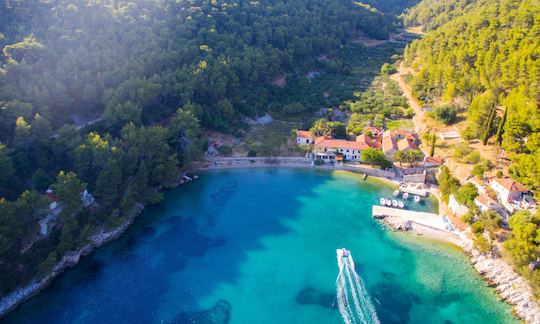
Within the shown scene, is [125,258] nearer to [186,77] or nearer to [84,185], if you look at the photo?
[84,185]

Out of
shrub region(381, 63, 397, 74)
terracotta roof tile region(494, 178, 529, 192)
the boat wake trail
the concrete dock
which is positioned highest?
shrub region(381, 63, 397, 74)

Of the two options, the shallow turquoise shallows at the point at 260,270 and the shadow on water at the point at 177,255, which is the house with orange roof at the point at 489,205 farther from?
the shadow on water at the point at 177,255

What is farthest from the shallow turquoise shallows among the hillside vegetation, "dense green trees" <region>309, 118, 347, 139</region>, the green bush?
the green bush

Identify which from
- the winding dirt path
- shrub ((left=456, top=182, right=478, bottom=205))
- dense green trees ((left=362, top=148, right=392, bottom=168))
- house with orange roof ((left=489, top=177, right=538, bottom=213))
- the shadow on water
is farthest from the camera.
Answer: the winding dirt path

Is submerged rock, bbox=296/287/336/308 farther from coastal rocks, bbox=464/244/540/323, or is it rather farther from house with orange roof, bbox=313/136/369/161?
house with orange roof, bbox=313/136/369/161

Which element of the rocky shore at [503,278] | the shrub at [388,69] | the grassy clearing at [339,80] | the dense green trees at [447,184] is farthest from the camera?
the shrub at [388,69]

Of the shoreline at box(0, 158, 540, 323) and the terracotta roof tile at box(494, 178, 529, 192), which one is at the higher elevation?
the terracotta roof tile at box(494, 178, 529, 192)

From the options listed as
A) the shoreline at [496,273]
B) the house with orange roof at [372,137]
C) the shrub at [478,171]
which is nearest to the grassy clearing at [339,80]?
the house with orange roof at [372,137]
